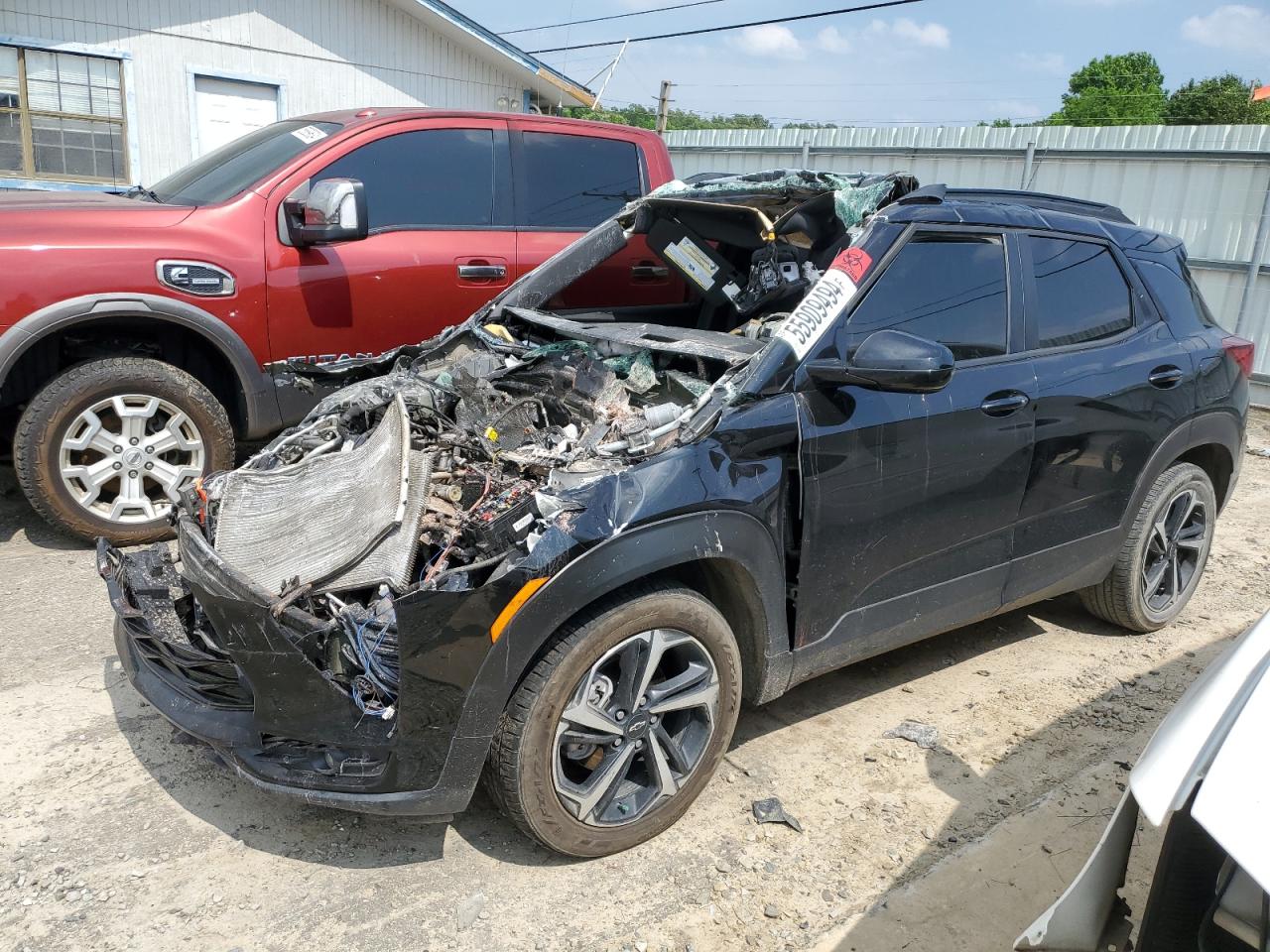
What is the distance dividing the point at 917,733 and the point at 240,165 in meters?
4.42

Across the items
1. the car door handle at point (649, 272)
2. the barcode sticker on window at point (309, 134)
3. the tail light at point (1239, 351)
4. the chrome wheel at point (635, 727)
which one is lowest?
the chrome wheel at point (635, 727)

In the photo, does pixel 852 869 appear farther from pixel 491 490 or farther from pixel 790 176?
pixel 790 176

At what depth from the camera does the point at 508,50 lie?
42.1 ft

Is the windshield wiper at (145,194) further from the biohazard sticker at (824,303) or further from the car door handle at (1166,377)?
the car door handle at (1166,377)

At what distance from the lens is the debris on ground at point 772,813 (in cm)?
309

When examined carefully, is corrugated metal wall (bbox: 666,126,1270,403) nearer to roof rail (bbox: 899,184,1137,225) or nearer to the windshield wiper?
roof rail (bbox: 899,184,1137,225)

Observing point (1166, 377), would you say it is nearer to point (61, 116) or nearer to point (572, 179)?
point (572, 179)

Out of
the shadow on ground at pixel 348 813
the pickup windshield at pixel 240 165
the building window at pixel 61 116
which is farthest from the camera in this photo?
the building window at pixel 61 116

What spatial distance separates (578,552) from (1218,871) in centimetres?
151

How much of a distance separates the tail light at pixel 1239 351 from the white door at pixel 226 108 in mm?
10524

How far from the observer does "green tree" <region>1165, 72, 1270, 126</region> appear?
3416cm

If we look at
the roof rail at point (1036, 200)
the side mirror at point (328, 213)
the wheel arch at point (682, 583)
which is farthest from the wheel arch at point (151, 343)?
the roof rail at point (1036, 200)

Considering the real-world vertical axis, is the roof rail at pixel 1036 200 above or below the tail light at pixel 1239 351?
above

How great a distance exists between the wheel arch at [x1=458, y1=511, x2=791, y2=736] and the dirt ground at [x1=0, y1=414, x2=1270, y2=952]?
1.69 feet
